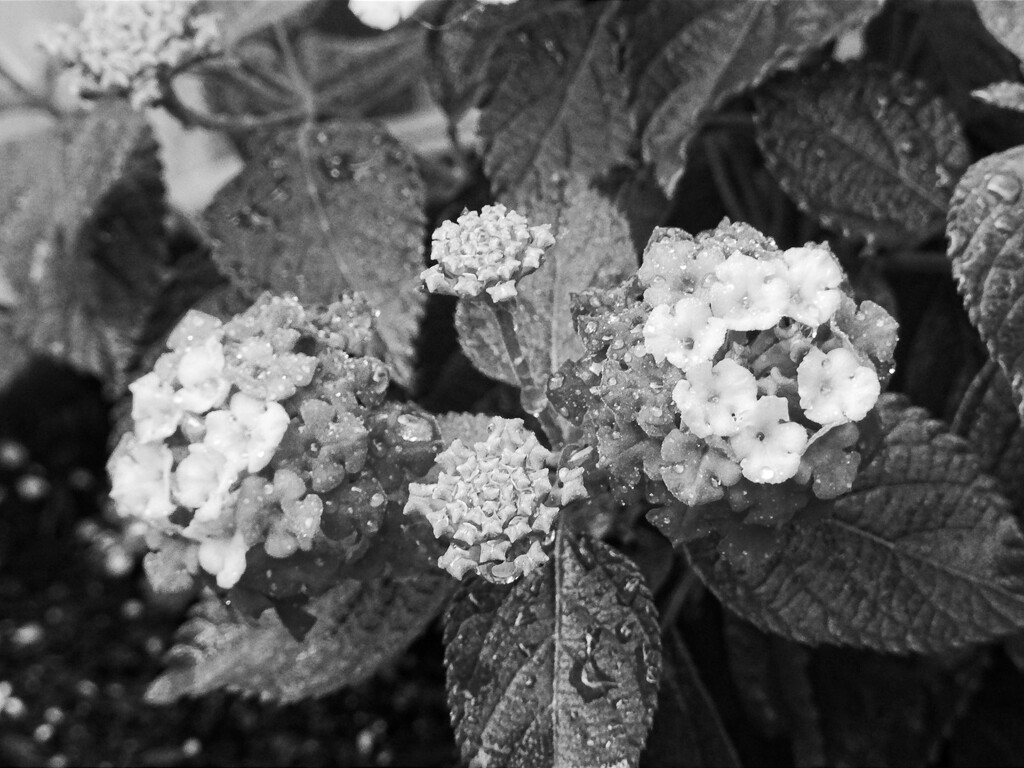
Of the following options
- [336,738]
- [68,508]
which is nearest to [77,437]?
[68,508]

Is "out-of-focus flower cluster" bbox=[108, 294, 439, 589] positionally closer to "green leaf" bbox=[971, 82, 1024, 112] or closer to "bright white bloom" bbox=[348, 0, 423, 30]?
"bright white bloom" bbox=[348, 0, 423, 30]

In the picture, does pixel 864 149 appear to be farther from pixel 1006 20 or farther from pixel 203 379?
pixel 203 379

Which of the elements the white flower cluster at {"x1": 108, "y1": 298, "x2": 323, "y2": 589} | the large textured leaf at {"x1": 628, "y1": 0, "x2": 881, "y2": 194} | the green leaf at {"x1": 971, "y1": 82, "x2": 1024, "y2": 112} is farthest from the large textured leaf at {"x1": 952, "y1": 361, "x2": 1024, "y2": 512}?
the white flower cluster at {"x1": 108, "y1": 298, "x2": 323, "y2": 589}

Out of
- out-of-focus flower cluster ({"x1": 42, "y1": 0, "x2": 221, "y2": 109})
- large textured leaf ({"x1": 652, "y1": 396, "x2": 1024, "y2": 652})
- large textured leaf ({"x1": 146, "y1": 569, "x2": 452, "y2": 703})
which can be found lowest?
large textured leaf ({"x1": 146, "y1": 569, "x2": 452, "y2": 703})

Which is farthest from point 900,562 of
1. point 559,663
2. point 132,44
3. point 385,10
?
point 132,44

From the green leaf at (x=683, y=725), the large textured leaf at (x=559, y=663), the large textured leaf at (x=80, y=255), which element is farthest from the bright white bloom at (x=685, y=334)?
the large textured leaf at (x=80, y=255)

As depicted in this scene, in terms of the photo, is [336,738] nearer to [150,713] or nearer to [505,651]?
[150,713]

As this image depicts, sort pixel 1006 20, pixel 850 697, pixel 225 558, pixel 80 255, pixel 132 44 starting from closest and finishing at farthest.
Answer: pixel 225 558 < pixel 1006 20 < pixel 132 44 < pixel 850 697 < pixel 80 255
